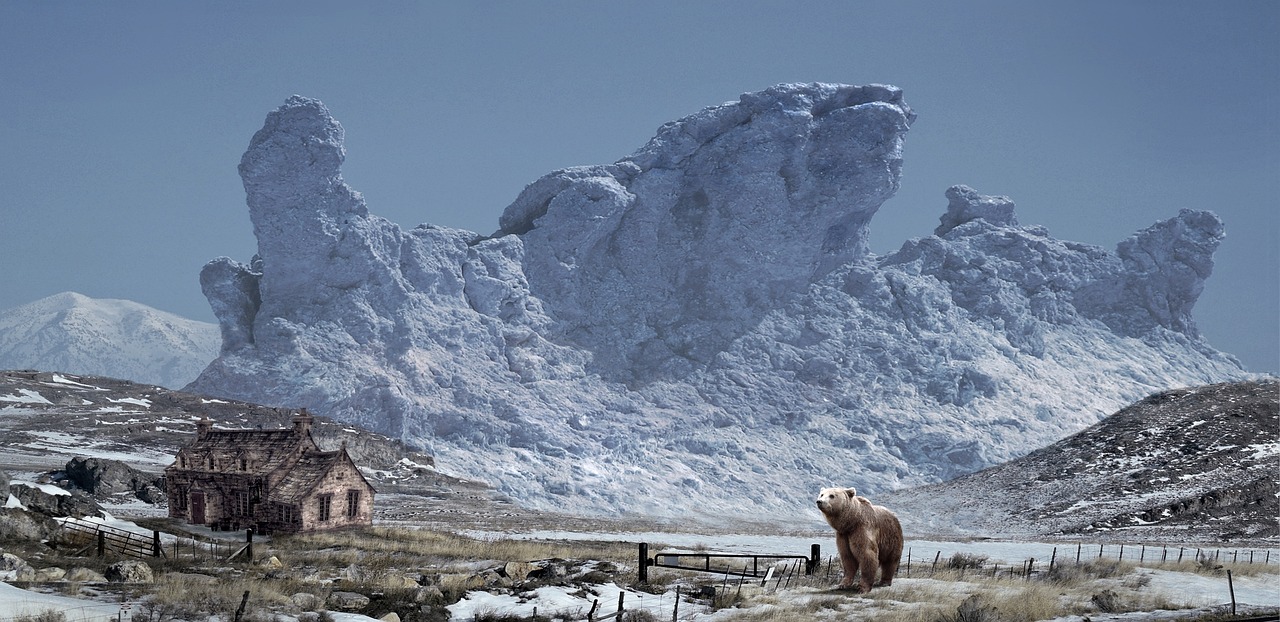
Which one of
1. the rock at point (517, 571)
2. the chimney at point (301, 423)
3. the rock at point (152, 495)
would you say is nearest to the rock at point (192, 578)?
the rock at point (517, 571)

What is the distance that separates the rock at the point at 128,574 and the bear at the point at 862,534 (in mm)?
15292

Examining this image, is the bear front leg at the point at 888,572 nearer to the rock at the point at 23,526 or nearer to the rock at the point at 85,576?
the rock at the point at 85,576

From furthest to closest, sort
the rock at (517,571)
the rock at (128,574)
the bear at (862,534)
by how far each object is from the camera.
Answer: the rock at (517,571)
the rock at (128,574)
the bear at (862,534)

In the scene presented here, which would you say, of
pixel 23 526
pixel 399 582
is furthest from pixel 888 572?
pixel 23 526

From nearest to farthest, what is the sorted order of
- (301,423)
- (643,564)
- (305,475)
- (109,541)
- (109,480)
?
1. (643,564)
2. (109,541)
3. (305,475)
4. (301,423)
5. (109,480)

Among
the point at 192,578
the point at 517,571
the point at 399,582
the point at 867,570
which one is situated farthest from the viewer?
the point at 517,571

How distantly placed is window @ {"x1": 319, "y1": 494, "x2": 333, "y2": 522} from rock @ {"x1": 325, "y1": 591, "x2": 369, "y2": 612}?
2005cm

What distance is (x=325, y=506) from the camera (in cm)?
4084

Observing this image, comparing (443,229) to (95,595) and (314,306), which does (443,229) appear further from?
(95,595)

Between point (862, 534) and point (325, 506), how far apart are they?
2709 centimetres

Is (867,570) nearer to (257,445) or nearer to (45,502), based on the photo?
(45,502)

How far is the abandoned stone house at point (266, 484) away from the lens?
130 ft

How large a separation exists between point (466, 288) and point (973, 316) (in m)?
92.5

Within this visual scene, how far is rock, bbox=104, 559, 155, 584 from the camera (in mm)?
22047
